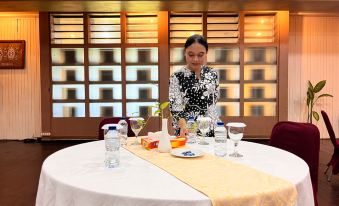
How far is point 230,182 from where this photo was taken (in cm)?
126

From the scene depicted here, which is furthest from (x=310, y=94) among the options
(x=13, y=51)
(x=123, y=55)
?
(x=13, y=51)

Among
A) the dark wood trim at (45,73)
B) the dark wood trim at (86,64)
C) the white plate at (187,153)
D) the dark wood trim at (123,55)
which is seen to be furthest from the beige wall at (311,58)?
the white plate at (187,153)

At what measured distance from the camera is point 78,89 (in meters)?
6.61

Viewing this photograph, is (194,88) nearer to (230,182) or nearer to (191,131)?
(191,131)

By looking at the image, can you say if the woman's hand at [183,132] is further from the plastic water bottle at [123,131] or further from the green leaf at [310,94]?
the green leaf at [310,94]

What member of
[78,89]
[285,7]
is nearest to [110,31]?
[78,89]

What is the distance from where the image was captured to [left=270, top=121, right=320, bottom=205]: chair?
2041 mm

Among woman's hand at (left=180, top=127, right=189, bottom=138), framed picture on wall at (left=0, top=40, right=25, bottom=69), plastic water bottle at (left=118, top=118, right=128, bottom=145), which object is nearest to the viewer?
→ plastic water bottle at (left=118, top=118, right=128, bottom=145)

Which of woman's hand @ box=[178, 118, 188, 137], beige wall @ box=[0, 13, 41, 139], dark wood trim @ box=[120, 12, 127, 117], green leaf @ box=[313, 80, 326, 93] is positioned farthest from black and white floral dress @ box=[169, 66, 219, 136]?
beige wall @ box=[0, 13, 41, 139]

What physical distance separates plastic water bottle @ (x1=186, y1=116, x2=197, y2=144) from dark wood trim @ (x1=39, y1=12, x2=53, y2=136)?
201 inches

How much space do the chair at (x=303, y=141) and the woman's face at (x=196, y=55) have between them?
0.72 m

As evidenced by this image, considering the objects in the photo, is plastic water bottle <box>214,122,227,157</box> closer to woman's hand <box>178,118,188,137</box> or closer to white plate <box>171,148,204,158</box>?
white plate <box>171,148,204,158</box>

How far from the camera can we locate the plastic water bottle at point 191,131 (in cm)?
206

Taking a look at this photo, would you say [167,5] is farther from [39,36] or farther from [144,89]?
[39,36]
